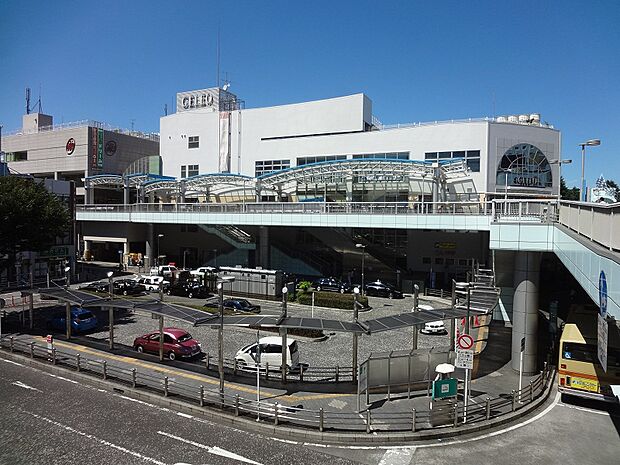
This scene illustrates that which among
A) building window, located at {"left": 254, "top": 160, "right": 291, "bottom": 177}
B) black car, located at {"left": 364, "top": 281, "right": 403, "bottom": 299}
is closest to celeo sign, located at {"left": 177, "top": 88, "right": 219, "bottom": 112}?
building window, located at {"left": 254, "top": 160, "right": 291, "bottom": 177}

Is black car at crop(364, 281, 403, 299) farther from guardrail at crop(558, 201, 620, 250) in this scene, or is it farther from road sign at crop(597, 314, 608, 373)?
road sign at crop(597, 314, 608, 373)

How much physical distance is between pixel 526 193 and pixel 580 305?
88.3 ft

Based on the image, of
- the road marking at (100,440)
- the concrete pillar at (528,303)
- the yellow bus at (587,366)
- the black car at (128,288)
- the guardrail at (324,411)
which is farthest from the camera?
the black car at (128,288)

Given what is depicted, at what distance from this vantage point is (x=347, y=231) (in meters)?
46.4

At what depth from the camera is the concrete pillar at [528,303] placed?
1853 centimetres

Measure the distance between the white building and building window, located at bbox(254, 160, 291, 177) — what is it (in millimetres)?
120

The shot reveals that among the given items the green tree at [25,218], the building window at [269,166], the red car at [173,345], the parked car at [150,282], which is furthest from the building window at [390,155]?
the red car at [173,345]

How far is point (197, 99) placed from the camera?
6319 centimetres

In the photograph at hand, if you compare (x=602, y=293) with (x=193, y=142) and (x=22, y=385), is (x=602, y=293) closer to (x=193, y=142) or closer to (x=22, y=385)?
(x=22, y=385)

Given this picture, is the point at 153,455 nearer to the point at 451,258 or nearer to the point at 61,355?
the point at 61,355

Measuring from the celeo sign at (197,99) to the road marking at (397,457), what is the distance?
185 feet

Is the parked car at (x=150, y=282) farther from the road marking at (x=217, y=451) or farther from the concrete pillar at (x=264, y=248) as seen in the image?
the road marking at (x=217, y=451)

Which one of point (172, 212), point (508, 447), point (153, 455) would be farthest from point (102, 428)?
point (172, 212)

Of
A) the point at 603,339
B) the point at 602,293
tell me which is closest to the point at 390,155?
the point at 603,339
